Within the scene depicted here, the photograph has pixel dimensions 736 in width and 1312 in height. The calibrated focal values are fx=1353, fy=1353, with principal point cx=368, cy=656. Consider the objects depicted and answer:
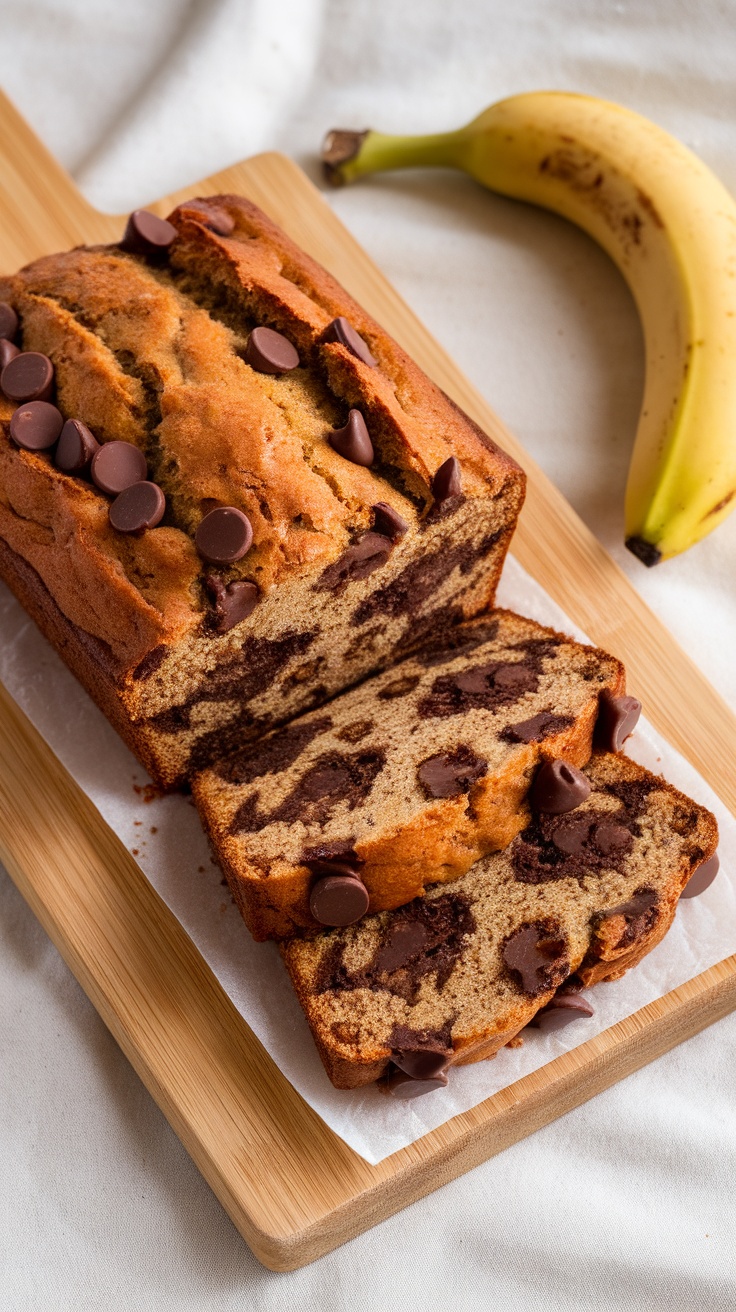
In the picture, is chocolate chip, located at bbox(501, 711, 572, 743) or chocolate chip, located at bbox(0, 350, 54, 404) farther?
chocolate chip, located at bbox(0, 350, 54, 404)

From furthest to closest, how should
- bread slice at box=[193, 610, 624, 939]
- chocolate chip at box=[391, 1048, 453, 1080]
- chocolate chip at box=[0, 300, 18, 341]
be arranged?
chocolate chip at box=[0, 300, 18, 341] < bread slice at box=[193, 610, 624, 939] < chocolate chip at box=[391, 1048, 453, 1080]

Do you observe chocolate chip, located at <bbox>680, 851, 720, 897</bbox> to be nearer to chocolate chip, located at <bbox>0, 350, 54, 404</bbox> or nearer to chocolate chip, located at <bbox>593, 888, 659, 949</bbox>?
chocolate chip, located at <bbox>593, 888, 659, 949</bbox>

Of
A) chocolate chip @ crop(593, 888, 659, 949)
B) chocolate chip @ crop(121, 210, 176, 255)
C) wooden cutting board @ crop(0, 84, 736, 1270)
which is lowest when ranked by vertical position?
wooden cutting board @ crop(0, 84, 736, 1270)

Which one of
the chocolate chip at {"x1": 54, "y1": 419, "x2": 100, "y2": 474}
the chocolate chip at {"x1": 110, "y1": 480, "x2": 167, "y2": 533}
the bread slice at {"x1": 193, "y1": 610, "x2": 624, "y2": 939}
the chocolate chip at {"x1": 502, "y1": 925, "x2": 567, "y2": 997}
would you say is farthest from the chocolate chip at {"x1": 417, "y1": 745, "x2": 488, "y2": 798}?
the chocolate chip at {"x1": 54, "y1": 419, "x2": 100, "y2": 474}

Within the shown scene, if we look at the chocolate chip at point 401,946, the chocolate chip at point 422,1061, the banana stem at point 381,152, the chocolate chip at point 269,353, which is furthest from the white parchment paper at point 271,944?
the banana stem at point 381,152

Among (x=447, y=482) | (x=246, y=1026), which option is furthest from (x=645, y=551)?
(x=246, y=1026)

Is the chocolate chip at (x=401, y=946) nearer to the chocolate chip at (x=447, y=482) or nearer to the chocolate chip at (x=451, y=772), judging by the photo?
the chocolate chip at (x=451, y=772)
